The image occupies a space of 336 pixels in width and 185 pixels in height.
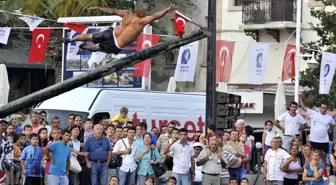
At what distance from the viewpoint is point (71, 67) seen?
95.6 feet

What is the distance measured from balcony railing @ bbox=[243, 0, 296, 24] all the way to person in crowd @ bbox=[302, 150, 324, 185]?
18574mm

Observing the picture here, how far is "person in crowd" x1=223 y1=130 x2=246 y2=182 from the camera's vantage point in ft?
65.6

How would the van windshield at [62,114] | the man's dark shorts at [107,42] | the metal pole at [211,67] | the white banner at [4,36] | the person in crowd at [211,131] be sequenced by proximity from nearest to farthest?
the man's dark shorts at [107,42] → the metal pole at [211,67] → the person in crowd at [211,131] → the van windshield at [62,114] → the white banner at [4,36]

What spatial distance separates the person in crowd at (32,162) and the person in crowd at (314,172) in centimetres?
505

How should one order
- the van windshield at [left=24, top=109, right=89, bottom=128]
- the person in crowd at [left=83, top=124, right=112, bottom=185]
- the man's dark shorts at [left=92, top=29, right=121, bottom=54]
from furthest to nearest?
the van windshield at [left=24, top=109, right=89, bottom=128], the person in crowd at [left=83, top=124, right=112, bottom=185], the man's dark shorts at [left=92, top=29, right=121, bottom=54]

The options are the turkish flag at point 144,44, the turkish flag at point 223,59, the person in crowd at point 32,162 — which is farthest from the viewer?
the turkish flag at point 223,59

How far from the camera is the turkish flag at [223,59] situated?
2589 centimetres

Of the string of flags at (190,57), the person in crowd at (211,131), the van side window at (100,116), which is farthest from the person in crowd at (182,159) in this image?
the string of flags at (190,57)

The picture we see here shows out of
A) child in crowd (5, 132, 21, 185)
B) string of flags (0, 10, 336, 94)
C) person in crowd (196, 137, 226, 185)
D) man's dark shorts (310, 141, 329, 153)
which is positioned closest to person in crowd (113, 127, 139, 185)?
person in crowd (196, 137, 226, 185)

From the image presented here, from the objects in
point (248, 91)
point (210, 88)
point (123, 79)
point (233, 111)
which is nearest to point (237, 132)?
point (210, 88)

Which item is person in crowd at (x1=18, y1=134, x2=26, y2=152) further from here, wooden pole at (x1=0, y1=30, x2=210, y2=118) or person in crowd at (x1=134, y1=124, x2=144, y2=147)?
wooden pole at (x1=0, y1=30, x2=210, y2=118)

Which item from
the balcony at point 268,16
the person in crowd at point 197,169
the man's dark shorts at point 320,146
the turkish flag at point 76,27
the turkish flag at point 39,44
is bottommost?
the person in crowd at point 197,169

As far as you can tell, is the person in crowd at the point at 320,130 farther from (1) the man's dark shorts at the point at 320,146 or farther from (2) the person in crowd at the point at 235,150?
(2) the person in crowd at the point at 235,150

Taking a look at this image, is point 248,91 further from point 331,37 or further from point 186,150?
point 186,150
